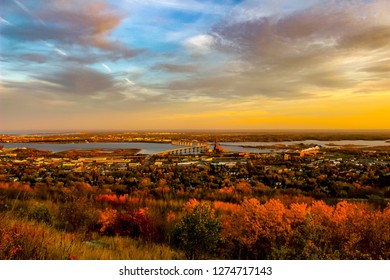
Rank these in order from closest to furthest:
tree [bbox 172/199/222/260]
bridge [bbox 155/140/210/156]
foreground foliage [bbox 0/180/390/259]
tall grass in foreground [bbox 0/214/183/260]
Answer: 1. tall grass in foreground [bbox 0/214/183/260]
2. foreground foliage [bbox 0/180/390/259]
3. tree [bbox 172/199/222/260]
4. bridge [bbox 155/140/210/156]

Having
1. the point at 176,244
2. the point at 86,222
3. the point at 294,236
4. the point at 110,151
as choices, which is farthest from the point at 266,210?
the point at 110,151

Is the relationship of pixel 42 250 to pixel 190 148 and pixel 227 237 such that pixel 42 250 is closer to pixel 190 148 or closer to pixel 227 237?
pixel 227 237

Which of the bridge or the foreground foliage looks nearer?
the foreground foliage

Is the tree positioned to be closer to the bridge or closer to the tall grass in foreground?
the tall grass in foreground

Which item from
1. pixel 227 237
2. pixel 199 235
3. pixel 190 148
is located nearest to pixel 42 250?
pixel 199 235

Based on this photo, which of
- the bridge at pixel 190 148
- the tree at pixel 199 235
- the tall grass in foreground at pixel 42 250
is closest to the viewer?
the tall grass in foreground at pixel 42 250

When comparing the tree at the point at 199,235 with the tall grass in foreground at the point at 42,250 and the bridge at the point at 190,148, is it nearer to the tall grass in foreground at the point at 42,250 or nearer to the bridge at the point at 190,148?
the tall grass in foreground at the point at 42,250

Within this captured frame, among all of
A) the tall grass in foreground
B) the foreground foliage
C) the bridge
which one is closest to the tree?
the foreground foliage

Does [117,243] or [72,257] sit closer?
[72,257]

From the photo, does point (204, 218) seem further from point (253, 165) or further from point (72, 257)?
point (253, 165)

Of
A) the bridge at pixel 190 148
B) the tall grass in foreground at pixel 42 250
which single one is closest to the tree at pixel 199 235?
the tall grass in foreground at pixel 42 250

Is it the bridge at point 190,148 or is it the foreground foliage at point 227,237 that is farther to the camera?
the bridge at point 190,148
